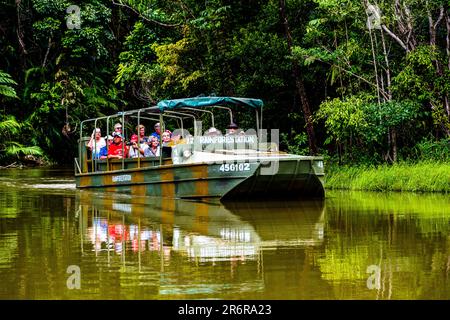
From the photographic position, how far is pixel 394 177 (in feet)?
66.4

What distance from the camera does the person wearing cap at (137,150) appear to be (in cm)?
1958

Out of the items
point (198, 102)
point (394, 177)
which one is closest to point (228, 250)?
point (198, 102)

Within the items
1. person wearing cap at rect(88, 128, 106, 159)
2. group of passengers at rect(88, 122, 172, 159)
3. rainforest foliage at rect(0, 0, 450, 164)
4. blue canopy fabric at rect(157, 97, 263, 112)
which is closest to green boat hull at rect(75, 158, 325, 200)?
group of passengers at rect(88, 122, 172, 159)

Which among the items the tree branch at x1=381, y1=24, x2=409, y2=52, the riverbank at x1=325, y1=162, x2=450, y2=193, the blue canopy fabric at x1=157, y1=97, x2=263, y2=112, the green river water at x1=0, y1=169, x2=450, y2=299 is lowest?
the green river water at x1=0, y1=169, x2=450, y2=299

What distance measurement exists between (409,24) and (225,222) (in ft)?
33.4

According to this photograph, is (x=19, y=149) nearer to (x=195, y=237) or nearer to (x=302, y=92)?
(x=302, y=92)

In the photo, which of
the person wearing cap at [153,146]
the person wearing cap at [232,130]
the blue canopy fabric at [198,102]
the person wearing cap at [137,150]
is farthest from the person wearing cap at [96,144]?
the person wearing cap at [232,130]

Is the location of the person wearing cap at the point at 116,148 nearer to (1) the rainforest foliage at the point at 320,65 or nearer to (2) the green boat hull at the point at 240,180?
(2) the green boat hull at the point at 240,180

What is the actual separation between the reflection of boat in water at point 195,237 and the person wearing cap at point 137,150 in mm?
2090

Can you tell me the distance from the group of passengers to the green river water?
256cm

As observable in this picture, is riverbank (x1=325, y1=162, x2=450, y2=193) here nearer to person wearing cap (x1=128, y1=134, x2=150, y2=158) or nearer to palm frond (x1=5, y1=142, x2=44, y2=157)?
person wearing cap (x1=128, y1=134, x2=150, y2=158)

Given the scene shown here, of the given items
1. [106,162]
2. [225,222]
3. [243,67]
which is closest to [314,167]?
[225,222]

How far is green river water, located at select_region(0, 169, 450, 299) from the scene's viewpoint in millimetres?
7801

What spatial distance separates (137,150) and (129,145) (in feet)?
3.58
